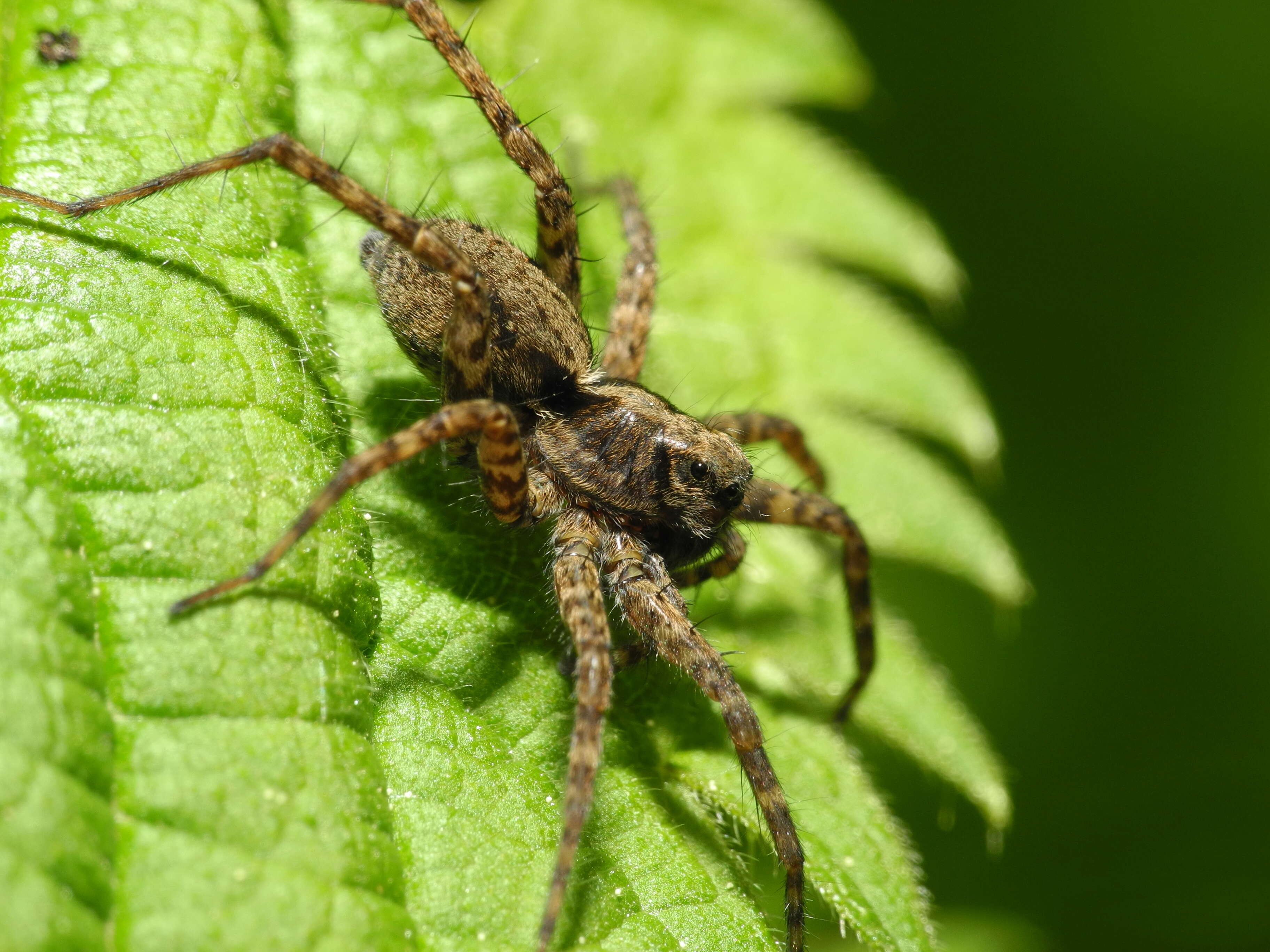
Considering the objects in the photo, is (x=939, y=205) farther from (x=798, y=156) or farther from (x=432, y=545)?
(x=432, y=545)

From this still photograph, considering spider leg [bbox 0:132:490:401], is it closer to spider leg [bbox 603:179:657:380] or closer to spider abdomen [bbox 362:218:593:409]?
spider abdomen [bbox 362:218:593:409]

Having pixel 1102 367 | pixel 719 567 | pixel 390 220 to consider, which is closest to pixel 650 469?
pixel 719 567

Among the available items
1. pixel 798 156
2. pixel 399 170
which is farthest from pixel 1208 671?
pixel 399 170

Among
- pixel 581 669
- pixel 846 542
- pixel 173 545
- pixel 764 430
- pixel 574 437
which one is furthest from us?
pixel 764 430

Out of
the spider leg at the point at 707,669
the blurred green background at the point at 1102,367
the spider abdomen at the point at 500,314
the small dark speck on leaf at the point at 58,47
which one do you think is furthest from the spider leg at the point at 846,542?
the small dark speck on leaf at the point at 58,47

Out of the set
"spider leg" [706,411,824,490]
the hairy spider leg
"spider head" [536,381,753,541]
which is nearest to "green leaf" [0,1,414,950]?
the hairy spider leg

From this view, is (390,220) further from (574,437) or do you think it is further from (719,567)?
(719,567)

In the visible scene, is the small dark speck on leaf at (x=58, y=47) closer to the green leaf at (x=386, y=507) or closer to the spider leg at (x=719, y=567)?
the green leaf at (x=386, y=507)
